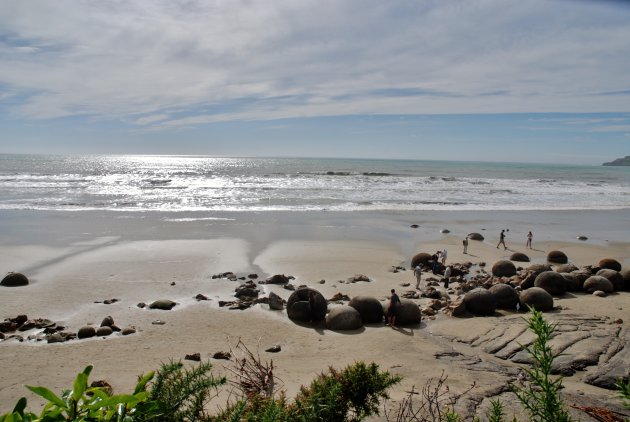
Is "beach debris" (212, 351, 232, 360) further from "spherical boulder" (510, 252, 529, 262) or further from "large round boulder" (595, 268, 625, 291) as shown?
"spherical boulder" (510, 252, 529, 262)

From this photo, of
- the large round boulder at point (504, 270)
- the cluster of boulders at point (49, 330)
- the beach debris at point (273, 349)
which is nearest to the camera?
the beach debris at point (273, 349)

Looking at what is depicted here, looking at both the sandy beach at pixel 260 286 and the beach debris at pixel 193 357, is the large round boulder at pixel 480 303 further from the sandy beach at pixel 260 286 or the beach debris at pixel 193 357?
the beach debris at pixel 193 357

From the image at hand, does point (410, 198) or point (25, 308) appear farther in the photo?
point (410, 198)

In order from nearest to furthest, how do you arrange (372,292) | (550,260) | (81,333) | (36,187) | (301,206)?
(81,333)
(372,292)
(550,260)
(301,206)
(36,187)

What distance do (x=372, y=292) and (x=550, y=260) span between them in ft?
35.4

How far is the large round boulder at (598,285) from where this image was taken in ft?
56.3

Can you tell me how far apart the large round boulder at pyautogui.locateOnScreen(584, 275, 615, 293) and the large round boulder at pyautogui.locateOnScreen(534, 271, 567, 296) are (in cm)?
106

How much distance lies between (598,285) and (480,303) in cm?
535

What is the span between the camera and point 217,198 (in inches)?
1901

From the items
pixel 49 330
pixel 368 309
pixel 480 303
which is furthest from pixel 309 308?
pixel 49 330

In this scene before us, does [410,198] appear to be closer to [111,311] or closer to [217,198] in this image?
[217,198]

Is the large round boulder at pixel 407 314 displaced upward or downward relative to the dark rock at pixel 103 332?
upward

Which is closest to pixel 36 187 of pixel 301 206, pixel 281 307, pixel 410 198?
pixel 301 206

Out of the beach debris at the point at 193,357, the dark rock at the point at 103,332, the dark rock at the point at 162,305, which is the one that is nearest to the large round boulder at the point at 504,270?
the dark rock at the point at 162,305
